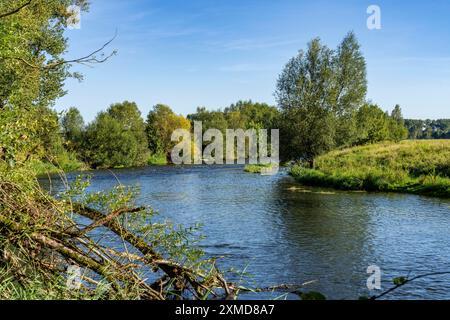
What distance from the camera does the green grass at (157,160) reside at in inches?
3033

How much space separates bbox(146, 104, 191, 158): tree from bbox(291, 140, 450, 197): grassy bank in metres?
45.4

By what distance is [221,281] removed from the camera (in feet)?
23.5

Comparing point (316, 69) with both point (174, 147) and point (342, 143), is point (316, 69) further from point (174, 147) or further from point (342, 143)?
point (174, 147)

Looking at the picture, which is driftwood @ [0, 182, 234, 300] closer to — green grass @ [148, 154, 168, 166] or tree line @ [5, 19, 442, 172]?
tree line @ [5, 19, 442, 172]

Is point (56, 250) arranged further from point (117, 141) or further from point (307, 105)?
point (117, 141)

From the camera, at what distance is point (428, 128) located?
163 m

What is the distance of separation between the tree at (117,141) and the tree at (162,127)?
4905 mm

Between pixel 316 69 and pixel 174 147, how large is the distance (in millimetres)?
44452

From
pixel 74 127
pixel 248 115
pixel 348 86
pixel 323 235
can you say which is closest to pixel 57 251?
pixel 323 235

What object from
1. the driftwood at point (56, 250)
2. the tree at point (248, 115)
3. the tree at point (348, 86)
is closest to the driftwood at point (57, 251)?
the driftwood at point (56, 250)

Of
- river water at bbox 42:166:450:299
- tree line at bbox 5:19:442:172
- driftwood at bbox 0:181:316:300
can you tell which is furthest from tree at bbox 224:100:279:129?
driftwood at bbox 0:181:316:300

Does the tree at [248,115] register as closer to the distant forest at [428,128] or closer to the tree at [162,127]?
the tree at [162,127]

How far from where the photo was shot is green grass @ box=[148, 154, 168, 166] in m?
77.0

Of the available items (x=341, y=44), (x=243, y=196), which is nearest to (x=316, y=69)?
(x=341, y=44)
